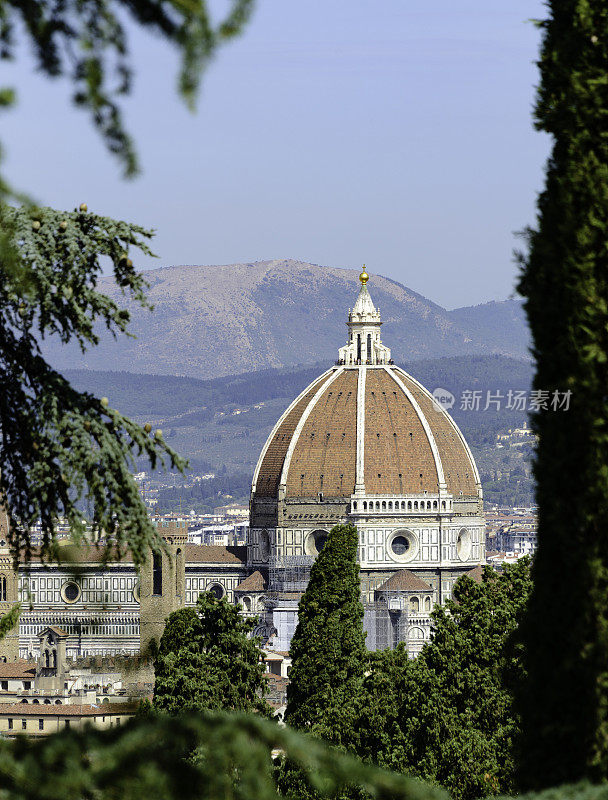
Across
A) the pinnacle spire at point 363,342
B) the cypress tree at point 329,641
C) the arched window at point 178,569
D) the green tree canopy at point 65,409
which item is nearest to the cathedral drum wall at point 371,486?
the pinnacle spire at point 363,342

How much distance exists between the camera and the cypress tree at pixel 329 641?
37.7m

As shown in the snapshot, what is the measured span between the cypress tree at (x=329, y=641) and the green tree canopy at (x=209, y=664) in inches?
75.7

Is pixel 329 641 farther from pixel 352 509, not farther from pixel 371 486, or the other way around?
pixel 371 486

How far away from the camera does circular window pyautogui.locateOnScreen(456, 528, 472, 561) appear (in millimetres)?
134875

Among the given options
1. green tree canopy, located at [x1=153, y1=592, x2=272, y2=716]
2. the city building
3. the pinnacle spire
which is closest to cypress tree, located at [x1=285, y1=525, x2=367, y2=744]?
green tree canopy, located at [x1=153, y1=592, x2=272, y2=716]

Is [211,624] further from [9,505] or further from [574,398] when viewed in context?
[574,398]

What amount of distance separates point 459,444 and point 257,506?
52.9ft

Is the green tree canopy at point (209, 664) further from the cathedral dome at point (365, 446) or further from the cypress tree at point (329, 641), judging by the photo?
the cathedral dome at point (365, 446)

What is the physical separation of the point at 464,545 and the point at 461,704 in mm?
102258

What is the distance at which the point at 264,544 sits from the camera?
442ft

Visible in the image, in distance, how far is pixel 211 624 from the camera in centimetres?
3556

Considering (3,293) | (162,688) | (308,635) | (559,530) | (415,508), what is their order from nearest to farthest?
1. (559,530)
2. (3,293)
3. (162,688)
4. (308,635)
5. (415,508)

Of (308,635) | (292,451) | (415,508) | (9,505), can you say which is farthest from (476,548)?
(9,505)

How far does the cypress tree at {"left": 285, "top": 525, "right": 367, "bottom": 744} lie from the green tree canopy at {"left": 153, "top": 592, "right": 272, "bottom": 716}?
6.31ft
